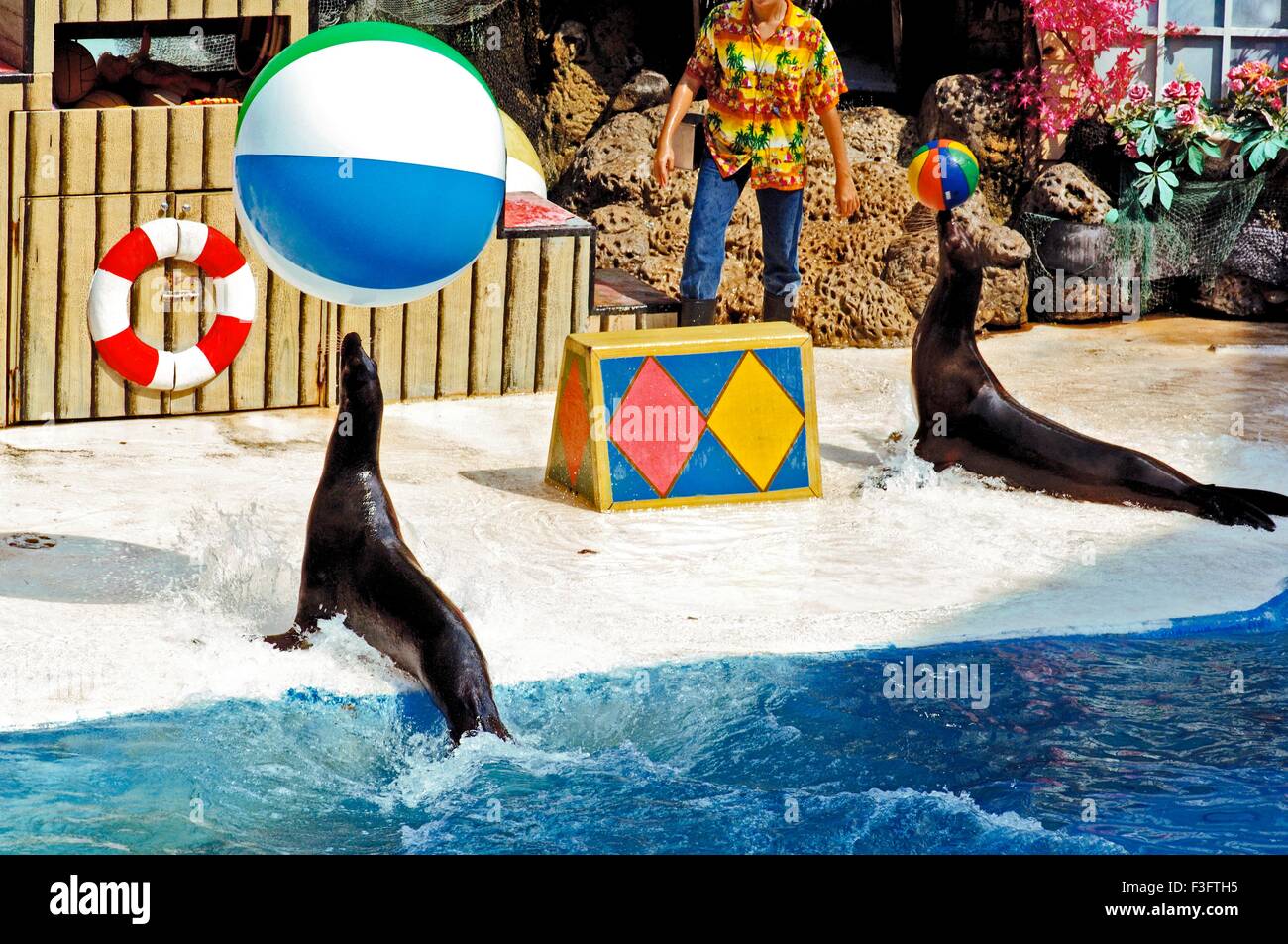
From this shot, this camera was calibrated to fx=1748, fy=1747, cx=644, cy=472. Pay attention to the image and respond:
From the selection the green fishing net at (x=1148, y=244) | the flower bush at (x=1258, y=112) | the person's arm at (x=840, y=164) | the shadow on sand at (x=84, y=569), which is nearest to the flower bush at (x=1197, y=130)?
the flower bush at (x=1258, y=112)

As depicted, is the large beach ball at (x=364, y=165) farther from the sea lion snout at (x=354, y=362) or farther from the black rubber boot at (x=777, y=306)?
the black rubber boot at (x=777, y=306)

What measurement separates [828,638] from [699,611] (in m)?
0.48

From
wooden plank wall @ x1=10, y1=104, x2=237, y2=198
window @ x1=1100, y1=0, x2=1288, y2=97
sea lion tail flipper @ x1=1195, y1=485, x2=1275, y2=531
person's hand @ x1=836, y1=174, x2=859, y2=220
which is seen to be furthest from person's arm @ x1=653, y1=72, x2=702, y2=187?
window @ x1=1100, y1=0, x2=1288, y2=97

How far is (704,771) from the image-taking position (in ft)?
15.4

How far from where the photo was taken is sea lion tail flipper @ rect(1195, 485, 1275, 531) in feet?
22.6

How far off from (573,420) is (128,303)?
2.23 meters

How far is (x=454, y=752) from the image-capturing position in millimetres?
4648

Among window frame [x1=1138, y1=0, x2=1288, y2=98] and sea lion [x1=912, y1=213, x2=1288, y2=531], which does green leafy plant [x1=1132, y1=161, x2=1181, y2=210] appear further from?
sea lion [x1=912, y1=213, x2=1288, y2=531]

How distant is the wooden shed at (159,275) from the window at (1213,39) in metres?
4.57

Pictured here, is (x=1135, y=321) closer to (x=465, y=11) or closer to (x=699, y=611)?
(x=465, y=11)

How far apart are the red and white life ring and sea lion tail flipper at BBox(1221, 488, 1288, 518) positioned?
440 cm

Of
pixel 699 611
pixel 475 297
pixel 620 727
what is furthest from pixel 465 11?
pixel 620 727

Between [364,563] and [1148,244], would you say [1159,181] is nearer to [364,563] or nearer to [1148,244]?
[1148,244]

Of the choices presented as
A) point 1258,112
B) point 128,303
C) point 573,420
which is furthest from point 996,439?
point 1258,112
